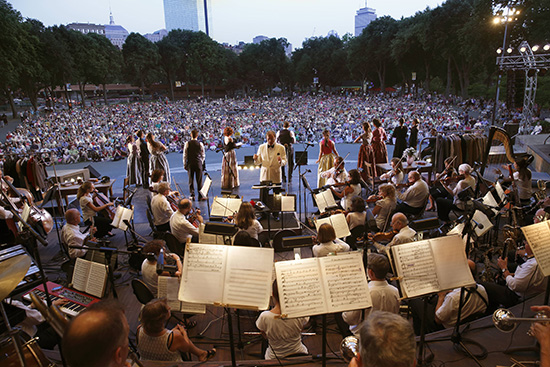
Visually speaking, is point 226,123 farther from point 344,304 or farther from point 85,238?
point 344,304

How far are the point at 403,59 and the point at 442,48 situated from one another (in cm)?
576

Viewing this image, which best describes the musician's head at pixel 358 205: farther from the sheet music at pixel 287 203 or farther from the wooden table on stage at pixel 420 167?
the wooden table on stage at pixel 420 167

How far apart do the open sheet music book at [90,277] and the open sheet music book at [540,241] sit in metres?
3.88

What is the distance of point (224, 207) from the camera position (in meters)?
5.66

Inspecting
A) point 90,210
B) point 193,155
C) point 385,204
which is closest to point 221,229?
point 385,204

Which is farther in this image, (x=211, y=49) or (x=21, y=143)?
(x=211, y=49)

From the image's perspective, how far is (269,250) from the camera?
8.56 ft

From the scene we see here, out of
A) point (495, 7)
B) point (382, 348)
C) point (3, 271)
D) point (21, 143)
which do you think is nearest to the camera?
point (382, 348)

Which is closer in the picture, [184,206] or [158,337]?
[158,337]

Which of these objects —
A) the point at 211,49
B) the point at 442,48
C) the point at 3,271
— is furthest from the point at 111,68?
the point at 3,271

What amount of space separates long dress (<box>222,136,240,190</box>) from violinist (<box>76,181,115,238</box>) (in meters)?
3.07

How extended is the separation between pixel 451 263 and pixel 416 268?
A: 317 millimetres

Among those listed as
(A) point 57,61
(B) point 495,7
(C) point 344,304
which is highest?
(B) point 495,7

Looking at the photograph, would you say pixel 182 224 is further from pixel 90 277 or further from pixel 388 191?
pixel 388 191
